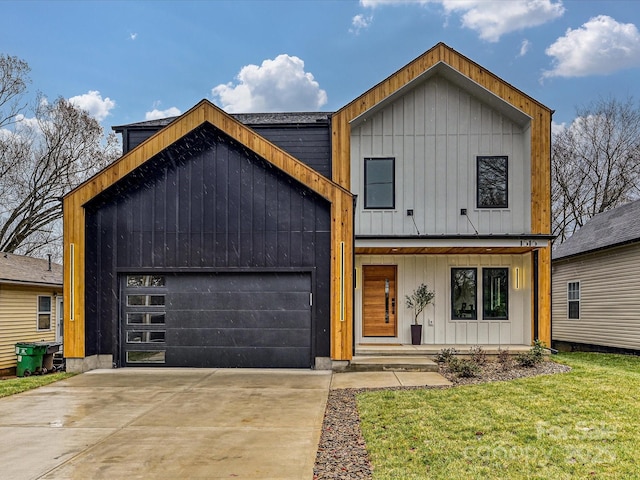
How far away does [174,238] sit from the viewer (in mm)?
10945

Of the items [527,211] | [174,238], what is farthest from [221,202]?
[527,211]

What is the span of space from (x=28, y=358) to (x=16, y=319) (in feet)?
6.47

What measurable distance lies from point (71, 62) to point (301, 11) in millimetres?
12847

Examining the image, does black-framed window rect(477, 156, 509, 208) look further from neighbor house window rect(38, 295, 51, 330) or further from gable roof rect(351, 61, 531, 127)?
neighbor house window rect(38, 295, 51, 330)

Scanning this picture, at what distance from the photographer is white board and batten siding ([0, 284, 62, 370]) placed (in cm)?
1512

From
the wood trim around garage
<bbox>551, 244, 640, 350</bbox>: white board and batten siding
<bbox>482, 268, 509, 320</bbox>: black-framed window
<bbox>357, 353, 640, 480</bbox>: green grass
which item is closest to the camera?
<bbox>357, 353, 640, 480</bbox>: green grass

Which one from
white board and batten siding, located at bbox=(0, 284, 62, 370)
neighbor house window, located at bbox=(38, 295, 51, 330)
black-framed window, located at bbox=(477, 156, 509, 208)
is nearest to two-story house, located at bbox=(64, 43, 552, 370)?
black-framed window, located at bbox=(477, 156, 509, 208)

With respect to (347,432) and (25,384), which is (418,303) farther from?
(25,384)

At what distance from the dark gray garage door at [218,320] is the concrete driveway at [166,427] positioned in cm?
94

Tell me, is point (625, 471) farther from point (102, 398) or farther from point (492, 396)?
point (102, 398)

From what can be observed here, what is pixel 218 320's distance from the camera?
10852 millimetres

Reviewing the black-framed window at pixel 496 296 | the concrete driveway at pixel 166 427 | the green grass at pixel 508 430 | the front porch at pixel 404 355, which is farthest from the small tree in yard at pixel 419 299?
the green grass at pixel 508 430

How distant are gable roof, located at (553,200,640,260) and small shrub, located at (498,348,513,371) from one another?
509 centimetres

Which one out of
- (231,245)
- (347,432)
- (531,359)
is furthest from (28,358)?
(531,359)
